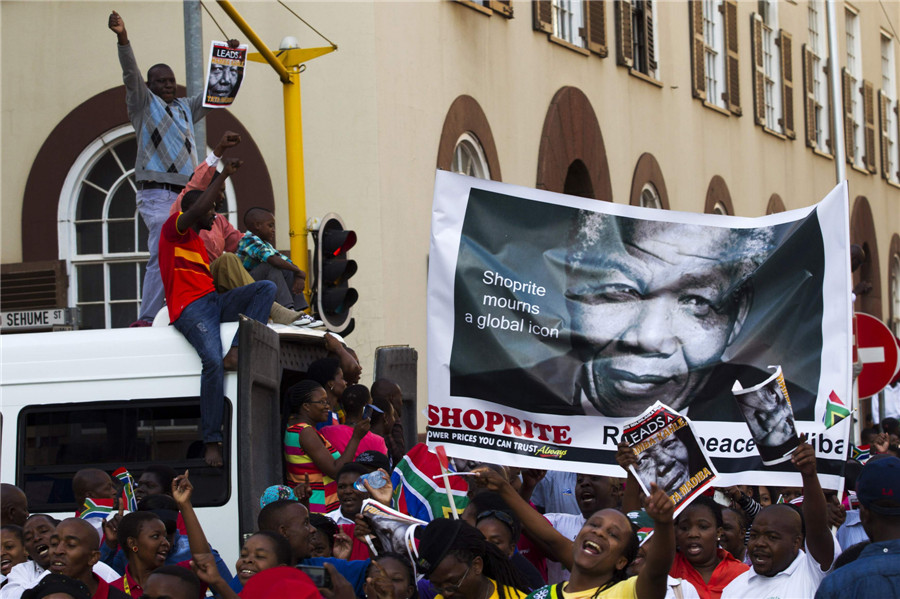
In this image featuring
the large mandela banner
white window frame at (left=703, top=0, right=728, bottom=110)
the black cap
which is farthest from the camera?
white window frame at (left=703, top=0, right=728, bottom=110)

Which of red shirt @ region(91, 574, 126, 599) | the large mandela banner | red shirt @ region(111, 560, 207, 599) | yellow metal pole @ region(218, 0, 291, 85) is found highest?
yellow metal pole @ region(218, 0, 291, 85)

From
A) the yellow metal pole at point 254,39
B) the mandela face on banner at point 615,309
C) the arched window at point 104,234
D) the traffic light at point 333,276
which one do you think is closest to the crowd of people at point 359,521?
the mandela face on banner at point 615,309

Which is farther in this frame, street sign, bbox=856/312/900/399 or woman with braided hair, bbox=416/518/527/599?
street sign, bbox=856/312/900/399

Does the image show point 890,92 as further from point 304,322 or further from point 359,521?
point 359,521

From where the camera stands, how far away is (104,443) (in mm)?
9016

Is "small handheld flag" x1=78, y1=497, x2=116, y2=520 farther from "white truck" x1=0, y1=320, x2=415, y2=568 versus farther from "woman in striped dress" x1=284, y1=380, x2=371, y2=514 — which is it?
"woman in striped dress" x1=284, y1=380, x2=371, y2=514

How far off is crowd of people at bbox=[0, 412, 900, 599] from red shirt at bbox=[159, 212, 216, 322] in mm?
1062

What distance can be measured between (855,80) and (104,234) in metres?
23.2

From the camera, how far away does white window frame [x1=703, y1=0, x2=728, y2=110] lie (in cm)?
2597

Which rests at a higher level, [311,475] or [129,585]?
[311,475]

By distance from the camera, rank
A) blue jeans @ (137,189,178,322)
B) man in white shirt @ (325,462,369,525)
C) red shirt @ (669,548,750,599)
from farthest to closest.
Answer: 1. blue jeans @ (137,189,178,322)
2. man in white shirt @ (325,462,369,525)
3. red shirt @ (669,548,750,599)

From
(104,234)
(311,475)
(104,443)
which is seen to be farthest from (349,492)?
(104,234)

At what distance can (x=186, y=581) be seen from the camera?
6.02 m

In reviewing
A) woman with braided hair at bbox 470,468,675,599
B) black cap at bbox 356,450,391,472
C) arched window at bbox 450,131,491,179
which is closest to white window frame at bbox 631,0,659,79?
arched window at bbox 450,131,491,179
